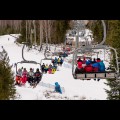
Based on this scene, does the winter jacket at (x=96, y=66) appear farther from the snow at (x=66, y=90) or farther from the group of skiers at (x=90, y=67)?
the snow at (x=66, y=90)

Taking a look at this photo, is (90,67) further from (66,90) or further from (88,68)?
(66,90)

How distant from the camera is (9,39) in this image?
201 ft

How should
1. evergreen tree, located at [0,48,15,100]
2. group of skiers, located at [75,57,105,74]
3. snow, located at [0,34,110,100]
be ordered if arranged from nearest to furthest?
group of skiers, located at [75,57,105,74] < evergreen tree, located at [0,48,15,100] < snow, located at [0,34,110,100]

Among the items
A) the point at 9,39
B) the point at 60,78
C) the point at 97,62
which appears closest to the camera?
the point at 97,62

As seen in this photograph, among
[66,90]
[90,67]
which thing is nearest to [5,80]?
[66,90]

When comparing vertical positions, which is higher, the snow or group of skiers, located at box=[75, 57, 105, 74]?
group of skiers, located at box=[75, 57, 105, 74]

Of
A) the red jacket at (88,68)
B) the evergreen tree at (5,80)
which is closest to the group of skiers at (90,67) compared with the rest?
the red jacket at (88,68)

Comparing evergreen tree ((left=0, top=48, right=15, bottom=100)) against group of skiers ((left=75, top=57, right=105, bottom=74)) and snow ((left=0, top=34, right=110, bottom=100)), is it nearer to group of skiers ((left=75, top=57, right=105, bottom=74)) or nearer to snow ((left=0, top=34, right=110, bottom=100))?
snow ((left=0, top=34, right=110, bottom=100))

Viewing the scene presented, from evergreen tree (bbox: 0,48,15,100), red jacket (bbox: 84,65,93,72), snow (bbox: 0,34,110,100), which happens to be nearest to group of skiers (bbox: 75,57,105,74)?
red jacket (bbox: 84,65,93,72)

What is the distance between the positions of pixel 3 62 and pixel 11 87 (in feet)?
4.89

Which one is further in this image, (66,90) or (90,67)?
(66,90)
